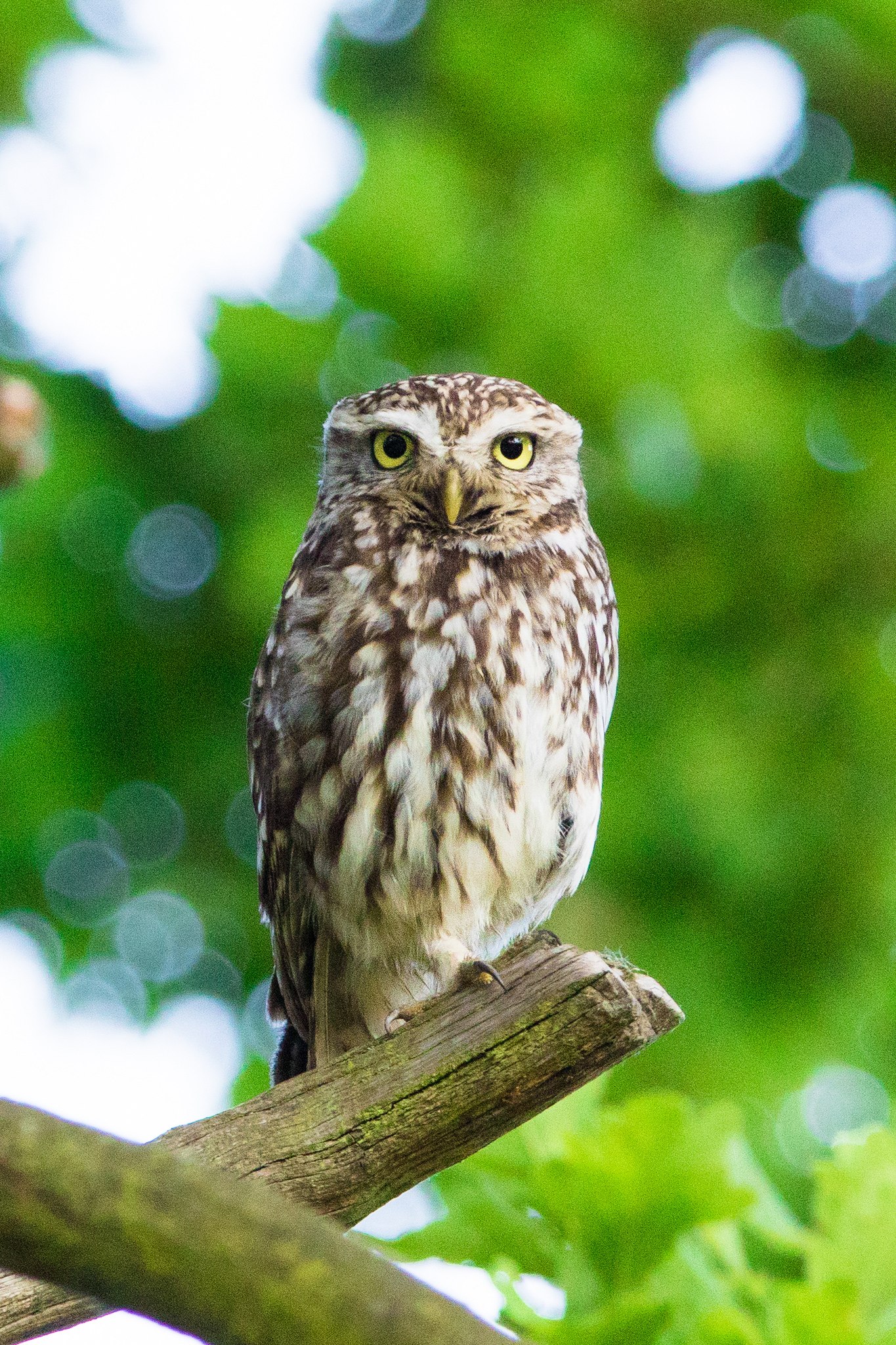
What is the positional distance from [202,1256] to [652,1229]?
1.14 m

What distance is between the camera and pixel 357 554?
119 inches

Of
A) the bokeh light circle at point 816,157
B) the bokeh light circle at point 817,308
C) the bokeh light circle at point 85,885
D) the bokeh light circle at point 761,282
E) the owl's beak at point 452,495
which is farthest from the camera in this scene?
the bokeh light circle at point 816,157

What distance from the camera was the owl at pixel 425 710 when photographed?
284 centimetres

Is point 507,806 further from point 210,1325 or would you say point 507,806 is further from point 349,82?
point 349,82

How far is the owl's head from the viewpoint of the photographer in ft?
9.89

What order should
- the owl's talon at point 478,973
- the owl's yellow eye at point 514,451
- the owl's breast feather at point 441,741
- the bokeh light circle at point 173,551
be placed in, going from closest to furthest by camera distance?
the owl's talon at point 478,973
the owl's breast feather at point 441,741
the owl's yellow eye at point 514,451
the bokeh light circle at point 173,551

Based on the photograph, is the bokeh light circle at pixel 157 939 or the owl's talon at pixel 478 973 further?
the bokeh light circle at pixel 157 939

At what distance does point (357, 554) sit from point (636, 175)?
350cm

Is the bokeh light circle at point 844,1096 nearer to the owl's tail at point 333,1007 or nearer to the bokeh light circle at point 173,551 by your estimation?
the owl's tail at point 333,1007

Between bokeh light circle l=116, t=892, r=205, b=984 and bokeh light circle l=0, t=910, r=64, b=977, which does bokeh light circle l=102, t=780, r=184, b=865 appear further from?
bokeh light circle l=0, t=910, r=64, b=977

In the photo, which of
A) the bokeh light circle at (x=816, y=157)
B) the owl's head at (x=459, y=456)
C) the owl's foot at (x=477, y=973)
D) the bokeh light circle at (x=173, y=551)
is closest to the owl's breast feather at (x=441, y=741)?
the owl's head at (x=459, y=456)

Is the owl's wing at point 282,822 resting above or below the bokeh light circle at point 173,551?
below

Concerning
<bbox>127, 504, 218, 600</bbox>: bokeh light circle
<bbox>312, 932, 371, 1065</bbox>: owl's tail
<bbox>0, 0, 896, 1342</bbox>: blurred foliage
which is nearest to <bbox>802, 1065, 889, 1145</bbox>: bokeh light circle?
<bbox>0, 0, 896, 1342</bbox>: blurred foliage

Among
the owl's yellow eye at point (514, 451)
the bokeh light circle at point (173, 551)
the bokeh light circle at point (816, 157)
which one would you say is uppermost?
the bokeh light circle at point (816, 157)
